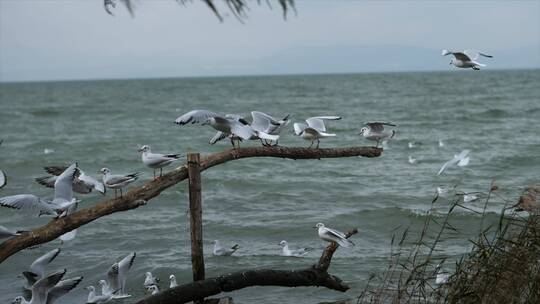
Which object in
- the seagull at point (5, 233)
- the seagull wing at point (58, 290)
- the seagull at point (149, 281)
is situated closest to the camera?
the seagull at point (5, 233)

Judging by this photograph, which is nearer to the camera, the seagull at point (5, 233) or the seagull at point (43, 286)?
the seagull at point (5, 233)

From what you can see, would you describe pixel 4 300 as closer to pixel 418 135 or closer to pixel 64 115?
pixel 418 135

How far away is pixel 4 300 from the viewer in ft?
27.3

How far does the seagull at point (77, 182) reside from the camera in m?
7.47

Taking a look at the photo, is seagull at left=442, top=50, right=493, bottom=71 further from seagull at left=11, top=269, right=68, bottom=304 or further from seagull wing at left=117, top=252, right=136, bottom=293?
seagull at left=11, top=269, right=68, bottom=304

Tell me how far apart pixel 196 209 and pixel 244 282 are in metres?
0.76

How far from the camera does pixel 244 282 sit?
20.3 feet

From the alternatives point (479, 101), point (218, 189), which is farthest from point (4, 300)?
point (479, 101)

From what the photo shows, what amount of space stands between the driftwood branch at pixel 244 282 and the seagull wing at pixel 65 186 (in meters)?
1.35

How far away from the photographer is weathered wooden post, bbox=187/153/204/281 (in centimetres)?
632

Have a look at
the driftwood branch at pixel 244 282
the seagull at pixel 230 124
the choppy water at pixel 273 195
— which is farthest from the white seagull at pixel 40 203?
the choppy water at pixel 273 195

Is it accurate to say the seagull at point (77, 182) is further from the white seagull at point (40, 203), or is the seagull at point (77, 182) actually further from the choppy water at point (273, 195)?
the choppy water at point (273, 195)

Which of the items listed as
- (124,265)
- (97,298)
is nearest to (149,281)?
(124,265)

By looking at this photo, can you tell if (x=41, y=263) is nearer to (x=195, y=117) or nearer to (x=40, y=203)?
(x=40, y=203)
